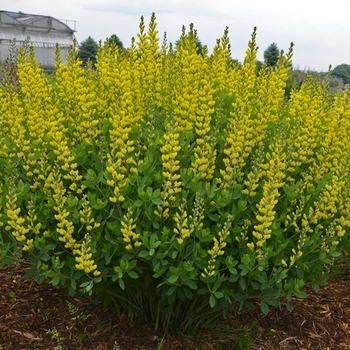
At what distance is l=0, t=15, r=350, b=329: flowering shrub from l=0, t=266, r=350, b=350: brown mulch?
0.57 ft

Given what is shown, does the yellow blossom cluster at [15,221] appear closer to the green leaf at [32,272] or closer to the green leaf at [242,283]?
the green leaf at [32,272]

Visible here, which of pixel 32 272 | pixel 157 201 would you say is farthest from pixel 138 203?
pixel 32 272

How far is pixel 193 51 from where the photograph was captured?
11.7ft

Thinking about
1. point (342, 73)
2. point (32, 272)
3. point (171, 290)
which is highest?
point (342, 73)

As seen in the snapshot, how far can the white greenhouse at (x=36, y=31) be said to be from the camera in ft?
103

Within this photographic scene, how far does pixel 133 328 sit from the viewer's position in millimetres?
3797

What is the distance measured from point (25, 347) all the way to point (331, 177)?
104 inches

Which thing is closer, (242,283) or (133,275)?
(133,275)

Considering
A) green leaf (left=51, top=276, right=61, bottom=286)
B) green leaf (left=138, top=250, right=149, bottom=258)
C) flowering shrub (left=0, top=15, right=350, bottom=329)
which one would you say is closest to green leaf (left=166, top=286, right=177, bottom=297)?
flowering shrub (left=0, top=15, right=350, bottom=329)

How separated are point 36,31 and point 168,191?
3347cm

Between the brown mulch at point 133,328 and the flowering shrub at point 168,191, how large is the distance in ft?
0.57

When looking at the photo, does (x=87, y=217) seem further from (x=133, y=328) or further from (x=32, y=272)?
(x=133, y=328)

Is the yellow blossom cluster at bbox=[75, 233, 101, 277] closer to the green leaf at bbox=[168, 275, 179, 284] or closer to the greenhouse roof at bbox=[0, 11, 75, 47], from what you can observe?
the green leaf at bbox=[168, 275, 179, 284]

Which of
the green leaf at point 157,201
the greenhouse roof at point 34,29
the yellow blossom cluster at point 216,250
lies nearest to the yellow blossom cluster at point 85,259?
the green leaf at point 157,201
